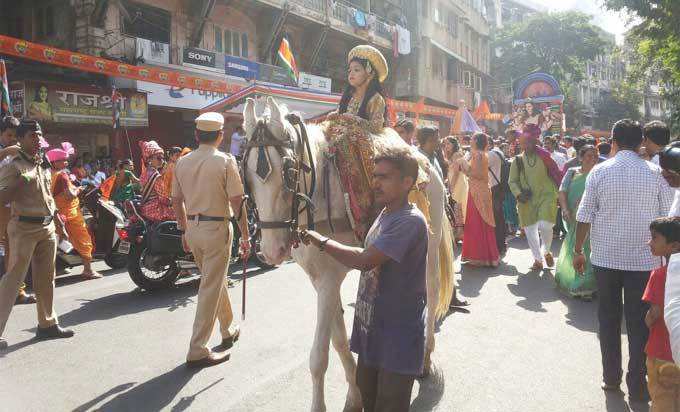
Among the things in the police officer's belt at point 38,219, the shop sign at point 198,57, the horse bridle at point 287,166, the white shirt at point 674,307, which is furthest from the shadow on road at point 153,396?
the shop sign at point 198,57

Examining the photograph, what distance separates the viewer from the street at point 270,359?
353cm

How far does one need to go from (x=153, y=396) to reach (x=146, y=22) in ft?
52.3

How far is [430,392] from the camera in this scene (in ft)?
11.9

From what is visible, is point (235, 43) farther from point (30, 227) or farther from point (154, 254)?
point (30, 227)

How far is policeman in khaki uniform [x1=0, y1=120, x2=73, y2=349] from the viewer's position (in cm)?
448

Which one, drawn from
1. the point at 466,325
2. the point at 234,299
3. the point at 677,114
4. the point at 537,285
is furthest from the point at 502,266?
the point at 677,114

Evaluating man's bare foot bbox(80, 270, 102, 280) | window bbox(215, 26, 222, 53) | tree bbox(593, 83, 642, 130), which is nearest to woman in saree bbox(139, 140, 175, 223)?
man's bare foot bbox(80, 270, 102, 280)

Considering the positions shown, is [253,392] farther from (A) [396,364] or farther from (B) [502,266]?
(B) [502,266]

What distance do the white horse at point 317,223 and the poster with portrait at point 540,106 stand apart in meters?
11.4

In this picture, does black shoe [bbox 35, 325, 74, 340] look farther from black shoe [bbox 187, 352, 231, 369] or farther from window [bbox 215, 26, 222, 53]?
window [bbox 215, 26, 222, 53]

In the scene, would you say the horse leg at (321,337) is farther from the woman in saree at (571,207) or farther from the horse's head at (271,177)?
the woman in saree at (571,207)

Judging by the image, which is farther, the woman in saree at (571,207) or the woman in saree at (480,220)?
the woman in saree at (480,220)

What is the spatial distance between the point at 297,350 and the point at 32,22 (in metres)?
17.4

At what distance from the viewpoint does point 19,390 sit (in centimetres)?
375
